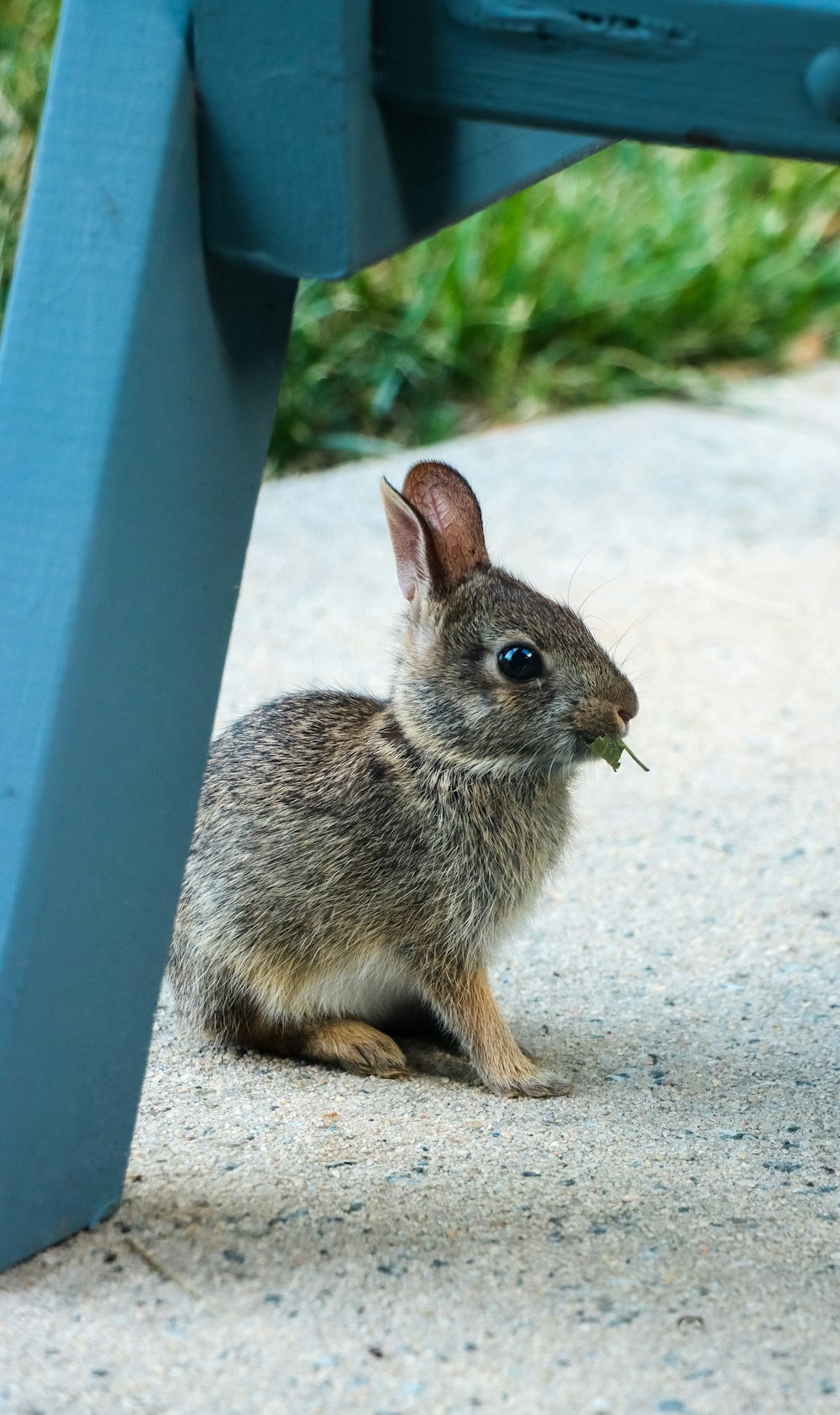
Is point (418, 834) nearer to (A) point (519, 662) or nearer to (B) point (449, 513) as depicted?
(A) point (519, 662)

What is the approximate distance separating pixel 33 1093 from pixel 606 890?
6.40 feet

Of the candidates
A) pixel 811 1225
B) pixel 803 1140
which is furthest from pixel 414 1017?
pixel 811 1225

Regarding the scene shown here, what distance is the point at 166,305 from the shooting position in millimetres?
2002

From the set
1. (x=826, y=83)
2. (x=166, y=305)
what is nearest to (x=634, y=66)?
(x=826, y=83)

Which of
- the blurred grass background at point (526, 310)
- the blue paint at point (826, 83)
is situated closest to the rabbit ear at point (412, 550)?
the blue paint at point (826, 83)

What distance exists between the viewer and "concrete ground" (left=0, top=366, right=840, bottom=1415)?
79.0 inches

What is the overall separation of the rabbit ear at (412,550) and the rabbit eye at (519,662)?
0.18 metres

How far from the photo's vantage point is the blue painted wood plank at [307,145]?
74.0 inches

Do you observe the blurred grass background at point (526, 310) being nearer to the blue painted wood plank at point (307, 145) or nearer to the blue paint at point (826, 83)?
the blue painted wood plank at point (307, 145)

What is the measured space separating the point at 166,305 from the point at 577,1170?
1.42 meters

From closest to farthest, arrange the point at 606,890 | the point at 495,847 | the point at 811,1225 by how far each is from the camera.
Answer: the point at 811,1225, the point at 495,847, the point at 606,890

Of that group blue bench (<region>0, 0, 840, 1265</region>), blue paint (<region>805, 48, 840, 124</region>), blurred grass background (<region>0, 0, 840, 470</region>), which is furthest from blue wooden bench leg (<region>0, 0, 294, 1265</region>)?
blurred grass background (<region>0, 0, 840, 470</region>)

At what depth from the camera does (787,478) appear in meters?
6.77

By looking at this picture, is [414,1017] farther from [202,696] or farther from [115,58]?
[115,58]
